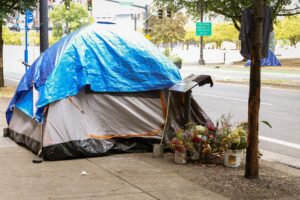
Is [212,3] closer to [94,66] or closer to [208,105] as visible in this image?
[208,105]

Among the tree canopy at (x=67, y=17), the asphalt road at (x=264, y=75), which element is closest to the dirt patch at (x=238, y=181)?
the asphalt road at (x=264, y=75)

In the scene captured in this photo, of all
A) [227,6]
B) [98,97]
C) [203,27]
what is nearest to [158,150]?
[98,97]

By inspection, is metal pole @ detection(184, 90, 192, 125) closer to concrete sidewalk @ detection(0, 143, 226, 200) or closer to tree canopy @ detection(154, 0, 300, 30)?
concrete sidewalk @ detection(0, 143, 226, 200)

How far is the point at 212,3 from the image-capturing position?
42375 millimetres

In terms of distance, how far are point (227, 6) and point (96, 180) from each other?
130 ft

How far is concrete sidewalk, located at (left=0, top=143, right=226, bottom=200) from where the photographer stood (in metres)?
5.17

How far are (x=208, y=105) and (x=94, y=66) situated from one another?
7523mm

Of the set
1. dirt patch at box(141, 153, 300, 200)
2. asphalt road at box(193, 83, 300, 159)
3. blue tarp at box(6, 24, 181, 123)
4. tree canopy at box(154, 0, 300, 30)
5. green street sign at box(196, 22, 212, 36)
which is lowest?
asphalt road at box(193, 83, 300, 159)

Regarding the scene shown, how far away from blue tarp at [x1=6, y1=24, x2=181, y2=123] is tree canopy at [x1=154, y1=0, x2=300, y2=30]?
31911 mm

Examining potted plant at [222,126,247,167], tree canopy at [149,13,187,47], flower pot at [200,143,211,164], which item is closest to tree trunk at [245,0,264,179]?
potted plant at [222,126,247,167]

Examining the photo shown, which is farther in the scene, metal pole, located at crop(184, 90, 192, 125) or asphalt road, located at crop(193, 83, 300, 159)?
asphalt road, located at crop(193, 83, 300, 159)

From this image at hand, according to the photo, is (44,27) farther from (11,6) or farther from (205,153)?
(205,153)

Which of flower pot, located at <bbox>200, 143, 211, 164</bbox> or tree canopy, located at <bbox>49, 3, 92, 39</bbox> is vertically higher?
tree canopy, located at <bbox>49, 3, 92, 39</bbox>

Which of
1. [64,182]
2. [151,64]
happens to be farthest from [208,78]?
[64,182]
